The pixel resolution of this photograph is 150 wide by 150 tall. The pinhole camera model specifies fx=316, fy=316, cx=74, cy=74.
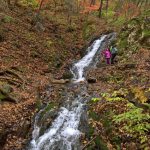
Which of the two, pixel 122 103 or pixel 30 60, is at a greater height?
pixel 122 103

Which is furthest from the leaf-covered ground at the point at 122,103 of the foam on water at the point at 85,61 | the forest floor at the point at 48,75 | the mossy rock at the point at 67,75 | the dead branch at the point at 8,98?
the dead branch at the point at 8,98

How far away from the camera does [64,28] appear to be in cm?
3325

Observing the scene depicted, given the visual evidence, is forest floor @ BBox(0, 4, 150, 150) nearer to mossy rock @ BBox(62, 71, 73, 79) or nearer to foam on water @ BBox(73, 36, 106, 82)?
mossy rock @ BBox(62, 71, 73, 79)

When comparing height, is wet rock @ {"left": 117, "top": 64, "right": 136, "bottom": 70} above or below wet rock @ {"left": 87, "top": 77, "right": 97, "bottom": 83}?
above

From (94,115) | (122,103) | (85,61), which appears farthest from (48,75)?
(122,103)

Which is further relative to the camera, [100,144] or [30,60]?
[30,60]

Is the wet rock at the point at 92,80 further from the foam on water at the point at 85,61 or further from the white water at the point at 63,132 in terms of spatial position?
the white water at the point at 63,132

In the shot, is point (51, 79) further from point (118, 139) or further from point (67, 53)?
point (118, 139)

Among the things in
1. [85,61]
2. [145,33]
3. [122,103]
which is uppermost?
[145,33]

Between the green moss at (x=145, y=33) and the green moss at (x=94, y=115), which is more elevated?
the green moss at (x=145, y=33)

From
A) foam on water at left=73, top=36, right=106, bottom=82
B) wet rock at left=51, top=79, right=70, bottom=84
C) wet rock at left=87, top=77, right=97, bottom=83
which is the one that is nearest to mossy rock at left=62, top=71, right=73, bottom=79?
foam on water at left=73, top=36, right=106, bottom=82

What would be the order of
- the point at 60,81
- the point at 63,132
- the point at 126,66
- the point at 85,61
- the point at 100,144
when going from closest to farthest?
the point at 100,144 → the point at 63,132 → the point at 60,81 → the point at 126,66 → the point at 85,61

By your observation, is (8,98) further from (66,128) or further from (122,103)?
(122,103)

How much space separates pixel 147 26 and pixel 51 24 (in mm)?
12027
